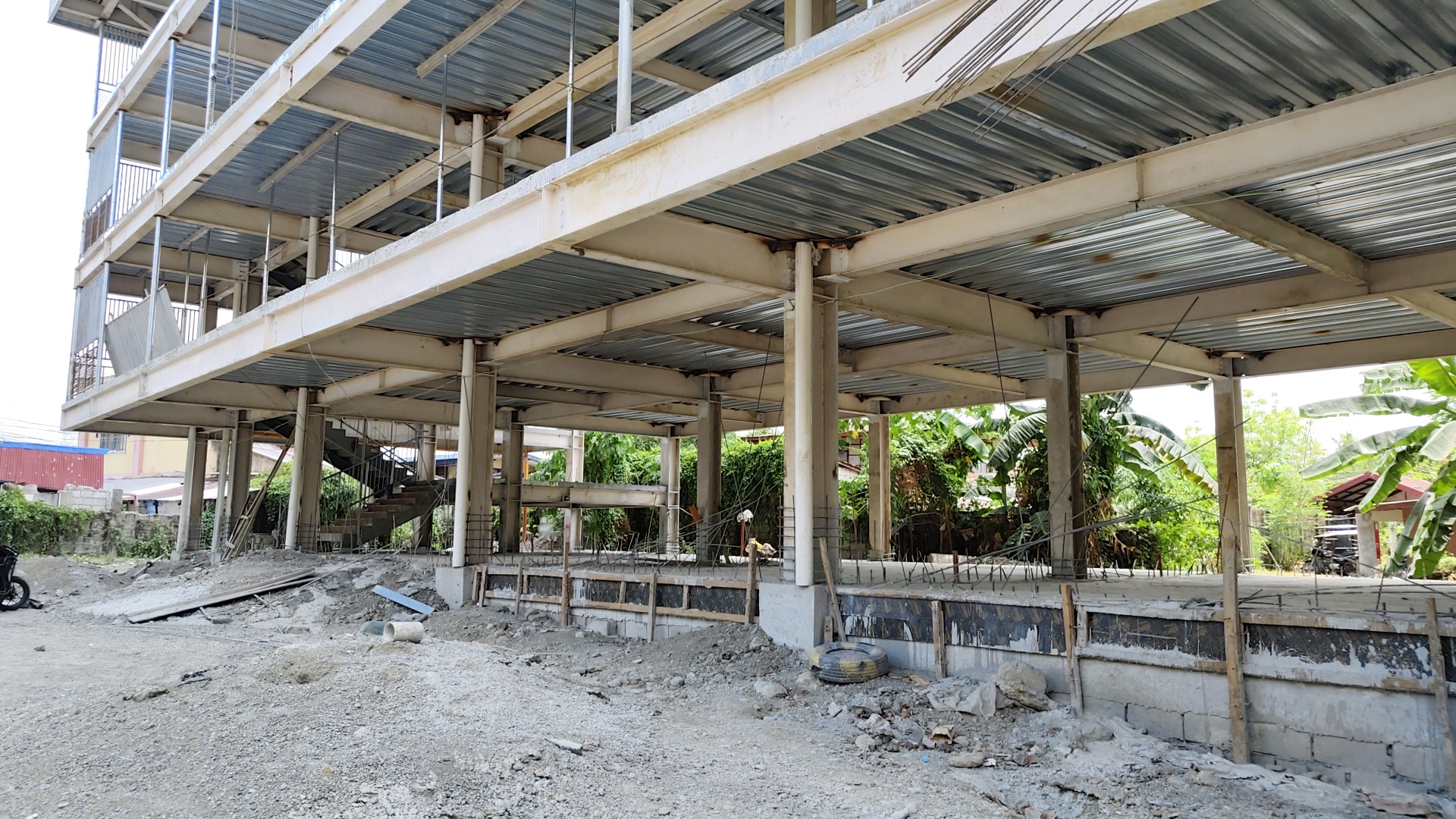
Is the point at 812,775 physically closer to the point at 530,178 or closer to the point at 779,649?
the point at 779,649

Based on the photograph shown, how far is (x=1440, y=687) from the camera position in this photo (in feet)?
27.9

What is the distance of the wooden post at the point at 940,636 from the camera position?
1192 cm

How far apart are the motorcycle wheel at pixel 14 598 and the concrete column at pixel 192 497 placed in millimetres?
9592

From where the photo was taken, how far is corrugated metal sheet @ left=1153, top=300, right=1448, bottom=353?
16.7 meters

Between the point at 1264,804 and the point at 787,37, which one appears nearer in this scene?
the point at 1264,804

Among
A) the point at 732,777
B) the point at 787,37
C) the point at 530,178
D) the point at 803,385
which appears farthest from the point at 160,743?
the point at 787,37

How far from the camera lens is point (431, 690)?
10.8 meters

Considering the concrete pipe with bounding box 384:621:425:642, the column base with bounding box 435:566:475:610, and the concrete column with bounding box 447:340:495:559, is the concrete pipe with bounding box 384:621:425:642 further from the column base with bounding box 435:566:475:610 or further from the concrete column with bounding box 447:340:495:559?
the concrete column with bounding box 447:340:495:559

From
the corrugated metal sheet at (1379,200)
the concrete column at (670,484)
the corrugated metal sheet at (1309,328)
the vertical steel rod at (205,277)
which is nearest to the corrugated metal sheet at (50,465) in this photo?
the vertical steel rod at (205,277)

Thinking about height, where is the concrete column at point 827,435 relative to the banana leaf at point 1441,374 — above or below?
below

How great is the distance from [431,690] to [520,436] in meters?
20.0

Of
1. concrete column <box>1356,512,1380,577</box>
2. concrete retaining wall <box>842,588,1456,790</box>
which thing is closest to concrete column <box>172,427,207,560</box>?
concrete retaining wall <box>842,588,1456,790</box>

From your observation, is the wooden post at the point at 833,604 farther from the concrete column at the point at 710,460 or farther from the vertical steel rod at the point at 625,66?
the concrete column at the point at 710,460

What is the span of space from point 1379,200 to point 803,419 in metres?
7.29
